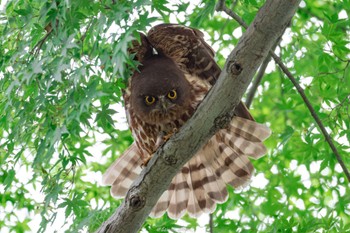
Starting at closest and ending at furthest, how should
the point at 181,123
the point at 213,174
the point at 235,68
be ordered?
the point at 235,68
the point at 181,123
the point at 213,174

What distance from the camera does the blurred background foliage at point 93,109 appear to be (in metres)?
5.08

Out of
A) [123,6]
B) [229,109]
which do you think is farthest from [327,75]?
[123,6]

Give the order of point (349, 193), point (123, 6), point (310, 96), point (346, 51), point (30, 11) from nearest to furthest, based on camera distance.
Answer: point (123, 6), point (30, 11), point (346, 51), point (310, 96), point (349, 193)

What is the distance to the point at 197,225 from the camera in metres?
8.09

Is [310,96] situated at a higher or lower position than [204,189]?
higher

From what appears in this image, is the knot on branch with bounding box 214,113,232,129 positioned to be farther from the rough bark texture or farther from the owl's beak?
the owl's beak

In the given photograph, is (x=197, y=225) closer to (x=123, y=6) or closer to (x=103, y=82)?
(x=103, y=82)

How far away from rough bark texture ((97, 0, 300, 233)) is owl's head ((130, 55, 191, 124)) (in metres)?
1.22

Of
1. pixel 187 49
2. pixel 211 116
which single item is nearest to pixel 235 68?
pixel 211 116

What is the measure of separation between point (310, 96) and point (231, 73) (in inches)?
123

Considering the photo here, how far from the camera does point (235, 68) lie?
5.02 meters

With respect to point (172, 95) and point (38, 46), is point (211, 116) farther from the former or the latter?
point (172, 95)

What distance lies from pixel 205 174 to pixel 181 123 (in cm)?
74

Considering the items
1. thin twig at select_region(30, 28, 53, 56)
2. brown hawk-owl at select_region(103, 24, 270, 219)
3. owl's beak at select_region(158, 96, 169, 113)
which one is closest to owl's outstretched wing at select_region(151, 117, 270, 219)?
brown hawk-owl at select_region(103, 24, 270, 219)
